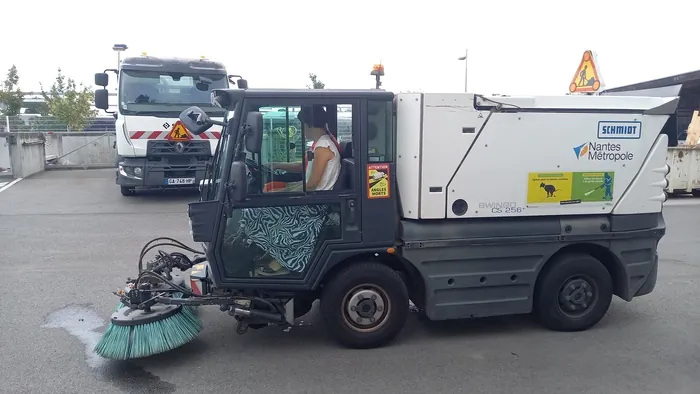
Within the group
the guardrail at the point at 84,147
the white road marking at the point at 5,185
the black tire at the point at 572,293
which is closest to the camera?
the black tire at the point at 572,293

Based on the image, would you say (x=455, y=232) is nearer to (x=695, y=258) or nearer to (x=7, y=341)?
(x=7, y=341)

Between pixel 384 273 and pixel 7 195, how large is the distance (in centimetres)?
1151

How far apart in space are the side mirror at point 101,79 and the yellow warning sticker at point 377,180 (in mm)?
9194

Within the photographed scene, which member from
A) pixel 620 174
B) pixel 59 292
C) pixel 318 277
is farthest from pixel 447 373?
pixel 59 292

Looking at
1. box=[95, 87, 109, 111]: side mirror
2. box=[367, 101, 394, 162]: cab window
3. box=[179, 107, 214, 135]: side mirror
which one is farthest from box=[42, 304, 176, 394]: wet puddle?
box=[95, 87, 109, 111]: side mirror

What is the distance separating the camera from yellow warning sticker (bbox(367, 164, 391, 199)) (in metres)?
4.25

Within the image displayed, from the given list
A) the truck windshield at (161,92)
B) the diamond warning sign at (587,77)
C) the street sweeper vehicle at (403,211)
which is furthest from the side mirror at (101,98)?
the diamond warning sign at (587,77)

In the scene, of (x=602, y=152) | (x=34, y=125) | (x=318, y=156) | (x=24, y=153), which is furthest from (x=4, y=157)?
(x=602, y=152)

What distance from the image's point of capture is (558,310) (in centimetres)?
480

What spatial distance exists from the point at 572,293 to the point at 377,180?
209 centimetres

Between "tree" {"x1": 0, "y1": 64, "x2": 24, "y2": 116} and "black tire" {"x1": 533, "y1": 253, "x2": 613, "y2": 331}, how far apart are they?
105 feet

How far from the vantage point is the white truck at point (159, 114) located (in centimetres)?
1109

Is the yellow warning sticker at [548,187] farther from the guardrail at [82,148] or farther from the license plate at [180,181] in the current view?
the guardrail at [82,148]

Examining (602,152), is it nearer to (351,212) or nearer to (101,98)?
(351,212)
